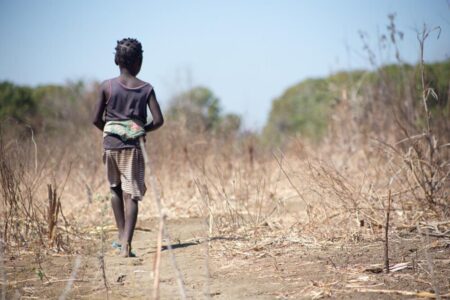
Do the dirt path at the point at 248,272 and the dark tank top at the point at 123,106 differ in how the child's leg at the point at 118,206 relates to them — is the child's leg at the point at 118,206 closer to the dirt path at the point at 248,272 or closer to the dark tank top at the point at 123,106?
the dirt path at the point at 248,272

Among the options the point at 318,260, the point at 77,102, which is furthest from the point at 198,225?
the point at 77,102

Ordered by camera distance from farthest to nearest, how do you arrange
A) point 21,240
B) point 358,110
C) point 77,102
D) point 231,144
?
point 77,102, point 358,110, point 231,144, point 21,240

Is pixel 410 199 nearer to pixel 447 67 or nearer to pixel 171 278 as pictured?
pixel 171 278

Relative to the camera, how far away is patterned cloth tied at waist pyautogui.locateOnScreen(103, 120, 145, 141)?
440 cm

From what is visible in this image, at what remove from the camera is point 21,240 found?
475 centimetres

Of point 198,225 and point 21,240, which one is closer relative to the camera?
point 21,240

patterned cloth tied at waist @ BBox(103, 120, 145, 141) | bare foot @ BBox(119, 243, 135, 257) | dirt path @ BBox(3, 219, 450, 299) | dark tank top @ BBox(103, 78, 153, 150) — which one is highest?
dark tank top @ BBox(103, 78, 153, 150)

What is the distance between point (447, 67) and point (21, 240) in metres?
11.4

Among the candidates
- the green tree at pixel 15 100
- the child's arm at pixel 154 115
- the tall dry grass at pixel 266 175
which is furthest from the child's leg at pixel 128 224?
the green tree at pixel 15 100

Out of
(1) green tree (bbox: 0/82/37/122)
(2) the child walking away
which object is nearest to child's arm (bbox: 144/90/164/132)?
(2) the child walking away

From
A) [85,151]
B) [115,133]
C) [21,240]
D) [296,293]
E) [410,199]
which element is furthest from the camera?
[85,151]

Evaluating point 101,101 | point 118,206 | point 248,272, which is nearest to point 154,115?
point 101,101

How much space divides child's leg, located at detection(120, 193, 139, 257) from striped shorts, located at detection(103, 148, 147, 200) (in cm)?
5

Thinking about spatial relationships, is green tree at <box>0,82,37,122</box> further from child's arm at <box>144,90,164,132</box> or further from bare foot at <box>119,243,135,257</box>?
bare foot at <box>119,243,135,257</box>
